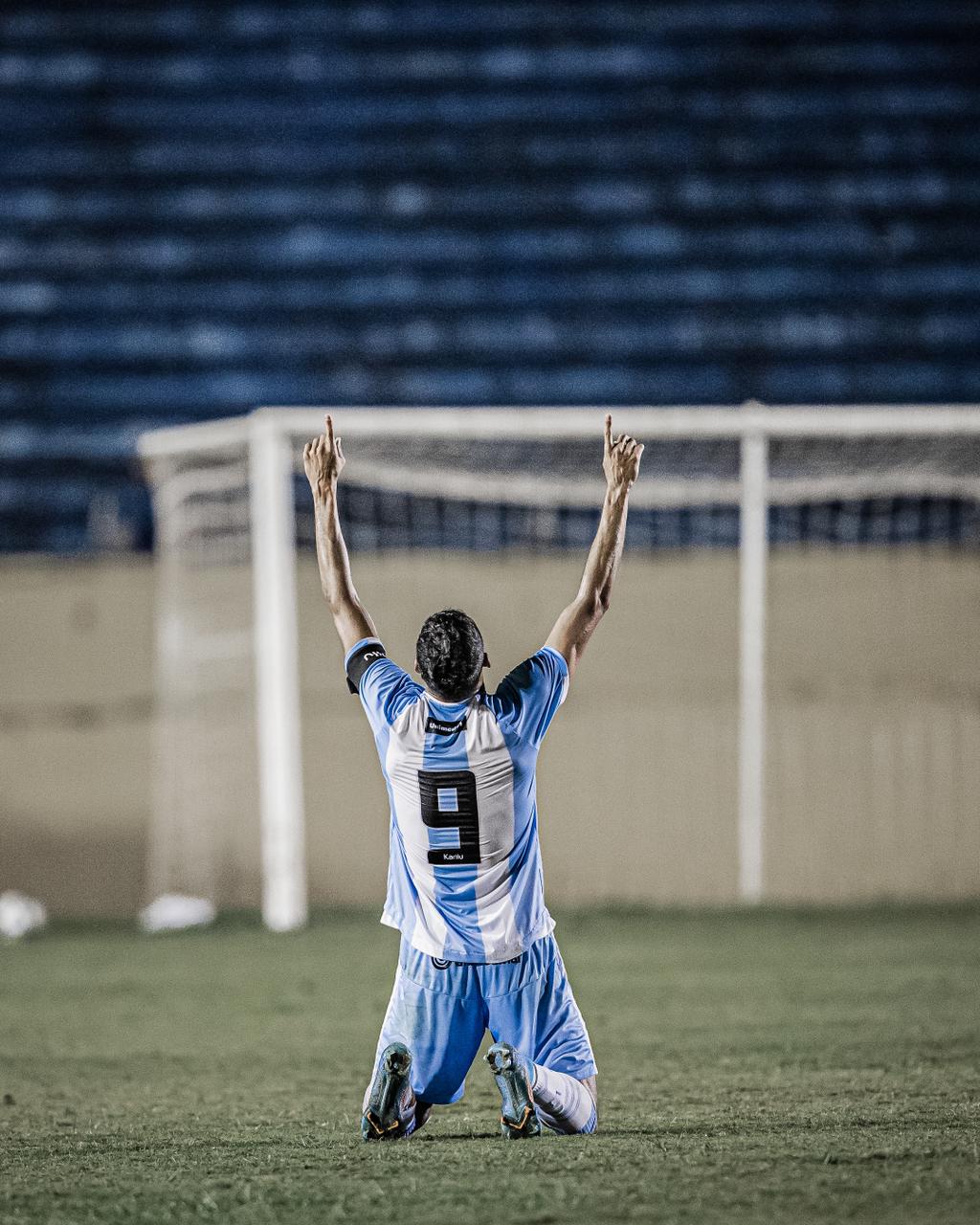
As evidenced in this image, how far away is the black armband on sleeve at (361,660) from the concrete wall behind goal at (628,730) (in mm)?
5367

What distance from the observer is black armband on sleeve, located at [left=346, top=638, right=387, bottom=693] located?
154 inches

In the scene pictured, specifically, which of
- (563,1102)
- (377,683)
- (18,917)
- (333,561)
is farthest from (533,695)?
(18,917)

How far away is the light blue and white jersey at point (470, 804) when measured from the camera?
3787 millimetres

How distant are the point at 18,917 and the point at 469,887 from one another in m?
5.73

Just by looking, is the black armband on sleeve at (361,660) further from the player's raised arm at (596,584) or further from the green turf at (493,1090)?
the green turf at (493,1090)

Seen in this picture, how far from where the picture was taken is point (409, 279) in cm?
1153

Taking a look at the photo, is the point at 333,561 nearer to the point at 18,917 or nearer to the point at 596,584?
the point at 596,584

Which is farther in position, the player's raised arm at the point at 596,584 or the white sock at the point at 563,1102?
the player's raised arm at the point at 596,584

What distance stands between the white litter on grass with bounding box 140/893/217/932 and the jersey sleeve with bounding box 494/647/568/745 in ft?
18.1

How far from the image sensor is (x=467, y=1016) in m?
3.83

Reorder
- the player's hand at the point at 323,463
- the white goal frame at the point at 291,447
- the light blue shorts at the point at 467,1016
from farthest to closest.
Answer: the white goal frame at the point at 291,447
the player's hand at the point at 323,463
the light blue shorts at the point at 467,1016

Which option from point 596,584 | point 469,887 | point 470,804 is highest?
point 596,584

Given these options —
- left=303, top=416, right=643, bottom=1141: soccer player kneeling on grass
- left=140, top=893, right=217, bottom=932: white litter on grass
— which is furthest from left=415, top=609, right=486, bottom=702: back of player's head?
left=140, top=893, right=217, bottom=932: white litter on grass

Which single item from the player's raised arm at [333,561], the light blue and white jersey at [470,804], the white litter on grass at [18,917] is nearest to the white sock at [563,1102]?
the light blue and white jersey at [470,804]
